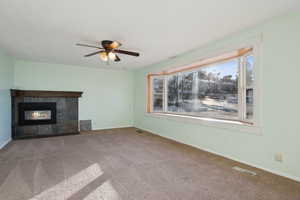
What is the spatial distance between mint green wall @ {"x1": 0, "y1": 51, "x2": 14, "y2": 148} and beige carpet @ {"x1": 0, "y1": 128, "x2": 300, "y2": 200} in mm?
578

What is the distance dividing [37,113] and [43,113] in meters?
0.16

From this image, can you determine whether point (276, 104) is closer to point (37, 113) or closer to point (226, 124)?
point (226, 124)

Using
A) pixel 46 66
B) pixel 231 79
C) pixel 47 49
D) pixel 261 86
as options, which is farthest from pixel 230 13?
pixel 46 66

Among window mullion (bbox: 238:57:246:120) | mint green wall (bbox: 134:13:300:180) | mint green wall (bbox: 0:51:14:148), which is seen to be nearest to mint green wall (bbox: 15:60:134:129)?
mint green wall (bbox: 0:51:14:148)

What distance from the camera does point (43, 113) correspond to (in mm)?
5051

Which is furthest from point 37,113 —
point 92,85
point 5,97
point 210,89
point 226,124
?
point 226,124

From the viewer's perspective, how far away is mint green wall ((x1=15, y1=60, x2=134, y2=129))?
5031 millimetres

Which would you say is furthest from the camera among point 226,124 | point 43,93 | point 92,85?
point 92,85

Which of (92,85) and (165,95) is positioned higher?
(92,85)

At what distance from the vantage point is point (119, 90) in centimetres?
642

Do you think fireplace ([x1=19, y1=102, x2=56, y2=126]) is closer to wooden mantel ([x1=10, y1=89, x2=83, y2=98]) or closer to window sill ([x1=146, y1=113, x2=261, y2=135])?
wooden mantel ([x1=10, y1=89, x2=83, y2=98])

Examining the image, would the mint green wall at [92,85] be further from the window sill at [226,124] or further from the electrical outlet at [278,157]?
the electrical outlet at [278,157]

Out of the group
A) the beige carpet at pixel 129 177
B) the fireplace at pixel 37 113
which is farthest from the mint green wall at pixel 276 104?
the fireplace at pixel 37 113

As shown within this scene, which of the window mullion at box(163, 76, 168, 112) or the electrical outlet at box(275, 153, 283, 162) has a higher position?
the window mullion at box(163, 76, 168, 112)
